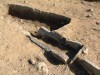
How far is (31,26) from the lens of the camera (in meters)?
8.23

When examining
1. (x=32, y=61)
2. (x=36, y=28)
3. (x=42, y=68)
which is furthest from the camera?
(x=36, y=28)

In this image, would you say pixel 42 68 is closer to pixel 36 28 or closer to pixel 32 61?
pixel 32 61

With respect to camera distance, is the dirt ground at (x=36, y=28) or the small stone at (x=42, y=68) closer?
the small stone at (x=42, y=68)

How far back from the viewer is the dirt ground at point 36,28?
6.39 meters

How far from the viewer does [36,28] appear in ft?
26.6

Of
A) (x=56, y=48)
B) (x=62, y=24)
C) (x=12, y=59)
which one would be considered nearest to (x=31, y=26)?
(x=62, y=24)

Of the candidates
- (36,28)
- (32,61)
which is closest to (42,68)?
(32,61)

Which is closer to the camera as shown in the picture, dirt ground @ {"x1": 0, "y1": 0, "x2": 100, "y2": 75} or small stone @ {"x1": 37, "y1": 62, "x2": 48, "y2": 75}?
small stone @ {"x1": 37, "y1": 62, "x2": 48, "y2": 75}

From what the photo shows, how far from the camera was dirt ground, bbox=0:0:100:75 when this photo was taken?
251 inches

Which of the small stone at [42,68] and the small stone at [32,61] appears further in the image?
the small stone at [32,61]

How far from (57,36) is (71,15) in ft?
3.82

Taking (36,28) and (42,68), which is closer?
(42,68)

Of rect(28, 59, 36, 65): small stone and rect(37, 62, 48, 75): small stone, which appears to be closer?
rect(37, 62, 48, 75): small stone

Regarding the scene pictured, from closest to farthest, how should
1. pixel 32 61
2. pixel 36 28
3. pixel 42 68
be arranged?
pixel 42 68, pixel 32 61, pixel 36 28
